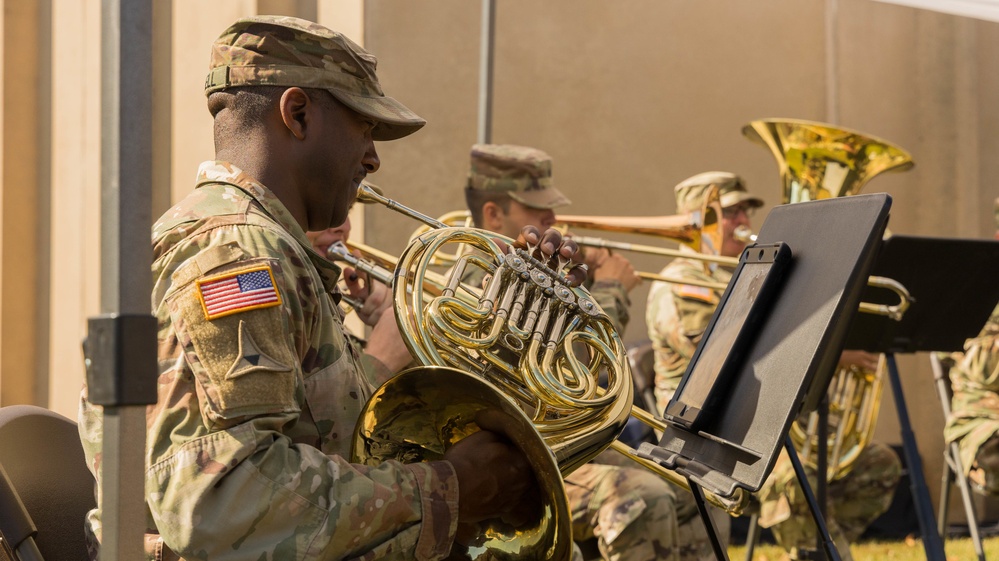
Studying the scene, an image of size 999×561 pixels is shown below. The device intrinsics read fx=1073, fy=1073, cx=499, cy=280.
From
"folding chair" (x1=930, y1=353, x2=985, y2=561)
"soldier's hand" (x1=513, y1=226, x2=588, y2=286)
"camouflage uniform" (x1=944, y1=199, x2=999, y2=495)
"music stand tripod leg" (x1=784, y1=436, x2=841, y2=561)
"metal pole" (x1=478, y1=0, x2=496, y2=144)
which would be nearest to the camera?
"soldier's hand" (x1=513, y1=226, x2=588, y2=286)

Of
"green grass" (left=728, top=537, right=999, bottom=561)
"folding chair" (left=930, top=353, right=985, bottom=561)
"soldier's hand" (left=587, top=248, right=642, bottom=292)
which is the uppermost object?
"soldier's hand" (left=587, top=248, right=642, bottom=292)

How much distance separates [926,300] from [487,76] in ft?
8.39

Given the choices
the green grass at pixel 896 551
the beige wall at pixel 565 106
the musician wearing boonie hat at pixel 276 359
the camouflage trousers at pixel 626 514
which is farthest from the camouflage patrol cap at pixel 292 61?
the green grass at pixel 896 551

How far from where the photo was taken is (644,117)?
7.05 metres

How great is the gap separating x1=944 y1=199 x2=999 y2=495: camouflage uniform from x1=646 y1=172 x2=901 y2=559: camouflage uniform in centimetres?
43

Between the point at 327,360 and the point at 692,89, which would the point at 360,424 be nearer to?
the point at 327,360

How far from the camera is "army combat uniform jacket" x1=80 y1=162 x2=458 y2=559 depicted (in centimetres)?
171

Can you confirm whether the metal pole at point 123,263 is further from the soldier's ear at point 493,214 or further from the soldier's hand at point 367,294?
the soldier's ear at point 493,214

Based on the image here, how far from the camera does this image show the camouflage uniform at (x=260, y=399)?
1.71 metres

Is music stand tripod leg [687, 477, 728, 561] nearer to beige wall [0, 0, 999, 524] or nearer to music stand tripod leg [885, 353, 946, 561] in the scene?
music stand tripod leg [885, 353, 946, 561]

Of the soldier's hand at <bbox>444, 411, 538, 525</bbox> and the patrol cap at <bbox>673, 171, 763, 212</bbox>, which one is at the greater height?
the patrol cap at <bbox>673, 171, 763, 212</bbox>

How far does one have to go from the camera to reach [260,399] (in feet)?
5.69

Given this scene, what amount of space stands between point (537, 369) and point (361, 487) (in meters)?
0.62

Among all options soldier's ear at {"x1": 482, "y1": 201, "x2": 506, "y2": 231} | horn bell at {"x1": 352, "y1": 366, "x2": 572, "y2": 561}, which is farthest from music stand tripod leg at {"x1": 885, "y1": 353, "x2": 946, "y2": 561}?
horn bell at {"x1": 352, "y1": 366, "x2": 572, "y2": 561}
